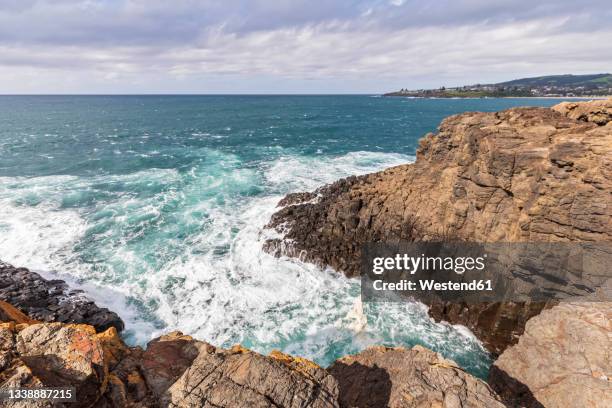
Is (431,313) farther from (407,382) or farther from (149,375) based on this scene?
(149,375)

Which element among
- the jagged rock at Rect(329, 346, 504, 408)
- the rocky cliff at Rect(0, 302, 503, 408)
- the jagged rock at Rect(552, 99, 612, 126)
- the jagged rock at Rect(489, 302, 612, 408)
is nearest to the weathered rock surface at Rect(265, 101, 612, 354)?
the jagged rock at Rect(552, 99, 612, 126)

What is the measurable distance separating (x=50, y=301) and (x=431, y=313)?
88.2ft

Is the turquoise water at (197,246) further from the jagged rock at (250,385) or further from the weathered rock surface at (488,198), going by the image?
the jagged rock at (250,385)

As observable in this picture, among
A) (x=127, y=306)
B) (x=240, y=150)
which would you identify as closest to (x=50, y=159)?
(x=240, y=150)

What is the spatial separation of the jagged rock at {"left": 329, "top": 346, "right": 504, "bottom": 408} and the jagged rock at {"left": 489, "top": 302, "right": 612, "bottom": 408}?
512 cm

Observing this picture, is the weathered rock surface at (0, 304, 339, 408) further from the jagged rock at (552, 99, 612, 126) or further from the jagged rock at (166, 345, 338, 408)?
the jagged rock at (552, 99, 612, 126)

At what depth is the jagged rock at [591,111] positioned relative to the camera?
1953 cm

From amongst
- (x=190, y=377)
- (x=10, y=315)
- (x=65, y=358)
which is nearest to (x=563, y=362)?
(x=190, y=377)

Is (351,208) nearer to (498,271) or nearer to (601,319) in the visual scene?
(498,271)

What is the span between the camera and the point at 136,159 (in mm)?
58250

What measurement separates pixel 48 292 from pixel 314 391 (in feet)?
77.8

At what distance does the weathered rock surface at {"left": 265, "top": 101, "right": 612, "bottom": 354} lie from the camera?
18.3 m

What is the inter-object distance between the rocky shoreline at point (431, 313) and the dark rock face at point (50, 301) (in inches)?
4.3

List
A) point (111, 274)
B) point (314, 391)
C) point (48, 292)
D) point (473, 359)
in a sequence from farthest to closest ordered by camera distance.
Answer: point (111, 274)
point (48, 292)
point (473, 359)
point (314, 391)
